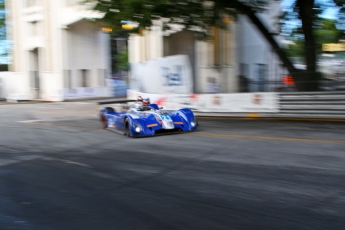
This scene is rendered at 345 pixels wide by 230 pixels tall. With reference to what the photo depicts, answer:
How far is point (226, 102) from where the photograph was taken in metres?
16.1

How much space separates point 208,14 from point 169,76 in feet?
17.3

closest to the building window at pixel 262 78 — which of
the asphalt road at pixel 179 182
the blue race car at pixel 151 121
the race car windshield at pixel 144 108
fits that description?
the asphalt road at pixel 179 182

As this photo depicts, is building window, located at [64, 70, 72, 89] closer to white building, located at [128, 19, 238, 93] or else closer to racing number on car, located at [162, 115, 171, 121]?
white building, located at [128, 19, 238, 93]

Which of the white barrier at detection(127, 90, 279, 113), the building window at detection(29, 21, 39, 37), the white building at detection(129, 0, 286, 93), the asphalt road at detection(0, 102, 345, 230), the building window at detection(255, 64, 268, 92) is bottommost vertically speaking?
the asphalt road at detection(0, 102, 345, 230)

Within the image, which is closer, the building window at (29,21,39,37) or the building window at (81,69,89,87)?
the building window at (81,69,89,87)

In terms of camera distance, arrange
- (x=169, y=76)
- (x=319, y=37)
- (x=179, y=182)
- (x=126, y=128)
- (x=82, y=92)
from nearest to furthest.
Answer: (x=179, y=182), (x=126, y=128), (x=319, y=37), (x=169, y=76), (x=82, y=92)

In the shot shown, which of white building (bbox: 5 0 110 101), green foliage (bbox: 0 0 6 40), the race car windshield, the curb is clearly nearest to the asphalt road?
the race car windshield

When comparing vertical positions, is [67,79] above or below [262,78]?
above

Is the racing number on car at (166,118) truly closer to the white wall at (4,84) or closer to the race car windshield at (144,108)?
the race car windshield at (144,108)

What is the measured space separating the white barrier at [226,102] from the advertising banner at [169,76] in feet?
5.02

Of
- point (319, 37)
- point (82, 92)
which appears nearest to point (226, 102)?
point (319, 37)

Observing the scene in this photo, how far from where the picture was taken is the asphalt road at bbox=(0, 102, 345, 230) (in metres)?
4.82

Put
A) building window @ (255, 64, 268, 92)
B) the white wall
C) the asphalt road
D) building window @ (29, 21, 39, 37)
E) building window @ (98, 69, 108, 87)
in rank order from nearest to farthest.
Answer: the asphalt road → building window @ (255, 64, 268, 92) → building window @ (29, 21, 39, 37) → building window @ (98, 69, 108, 87) → the white wall

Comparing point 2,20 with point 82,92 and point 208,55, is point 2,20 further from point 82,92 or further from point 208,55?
point 208,55
